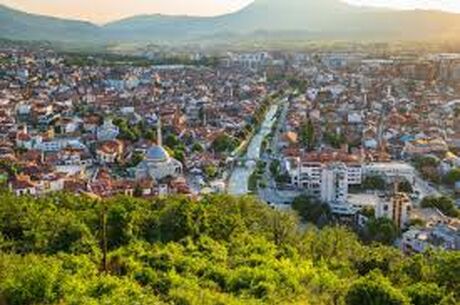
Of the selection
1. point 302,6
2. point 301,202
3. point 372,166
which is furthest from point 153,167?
point 302,6

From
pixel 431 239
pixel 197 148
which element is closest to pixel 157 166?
pixel 197 148

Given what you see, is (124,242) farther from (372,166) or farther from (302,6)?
(302,6)

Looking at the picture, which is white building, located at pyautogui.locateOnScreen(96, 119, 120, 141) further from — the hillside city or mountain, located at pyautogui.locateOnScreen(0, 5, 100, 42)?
mountain, located at pyautogui.locateOnScreen(0, 5, 100, 42)

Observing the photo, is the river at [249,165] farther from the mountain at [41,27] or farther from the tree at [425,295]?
the mountain at [41,27]

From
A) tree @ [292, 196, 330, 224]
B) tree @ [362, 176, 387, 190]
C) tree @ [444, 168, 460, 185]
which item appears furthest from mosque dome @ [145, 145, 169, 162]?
tree @ [444, 168, 460, 185]

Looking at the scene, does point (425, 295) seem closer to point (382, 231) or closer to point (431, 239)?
point (431, 239)
